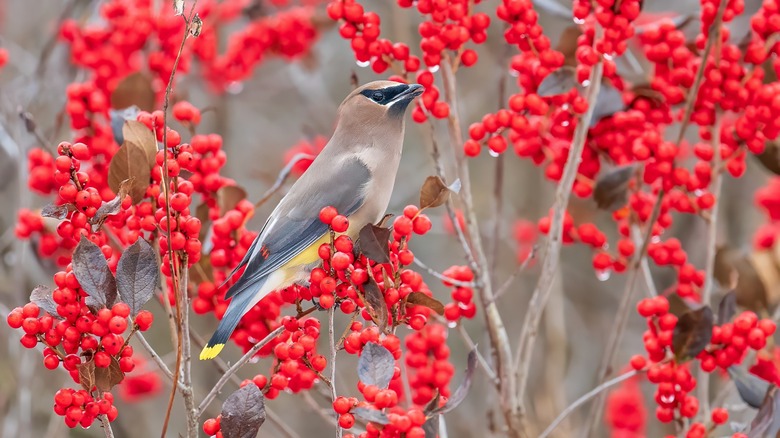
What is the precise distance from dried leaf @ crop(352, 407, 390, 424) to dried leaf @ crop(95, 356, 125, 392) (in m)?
0.43

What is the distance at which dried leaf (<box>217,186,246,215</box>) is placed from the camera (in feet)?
7.54

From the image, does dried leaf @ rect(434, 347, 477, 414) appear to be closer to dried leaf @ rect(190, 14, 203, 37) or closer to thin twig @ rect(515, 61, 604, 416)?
thin twig @ rect(515, 61, 604, 416)

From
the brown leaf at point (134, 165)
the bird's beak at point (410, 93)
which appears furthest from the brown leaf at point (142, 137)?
the bird's beak at point (410, 93)

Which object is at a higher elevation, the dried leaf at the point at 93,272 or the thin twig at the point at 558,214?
the dried leaf at the point at 93,272

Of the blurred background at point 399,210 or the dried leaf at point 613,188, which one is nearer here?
the dried leaf at point 613,188

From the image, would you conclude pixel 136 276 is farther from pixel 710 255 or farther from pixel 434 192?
pixel 710 255

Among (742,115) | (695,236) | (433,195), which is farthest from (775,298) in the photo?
(695,236)

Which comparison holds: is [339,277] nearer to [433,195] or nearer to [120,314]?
[433,195]

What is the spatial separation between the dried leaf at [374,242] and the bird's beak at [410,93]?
19.6 inches

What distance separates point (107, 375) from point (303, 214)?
2.26 ft

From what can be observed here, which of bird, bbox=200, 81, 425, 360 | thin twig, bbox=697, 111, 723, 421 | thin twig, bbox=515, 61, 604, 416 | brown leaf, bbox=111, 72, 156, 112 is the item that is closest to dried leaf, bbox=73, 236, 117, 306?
bird, bbox=200, 81, 425, 360

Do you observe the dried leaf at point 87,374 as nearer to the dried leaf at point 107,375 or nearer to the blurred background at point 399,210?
the dried leaf at point 107,375

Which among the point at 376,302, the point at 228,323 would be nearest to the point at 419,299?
the point at 376,302

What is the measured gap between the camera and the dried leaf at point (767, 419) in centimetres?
204
